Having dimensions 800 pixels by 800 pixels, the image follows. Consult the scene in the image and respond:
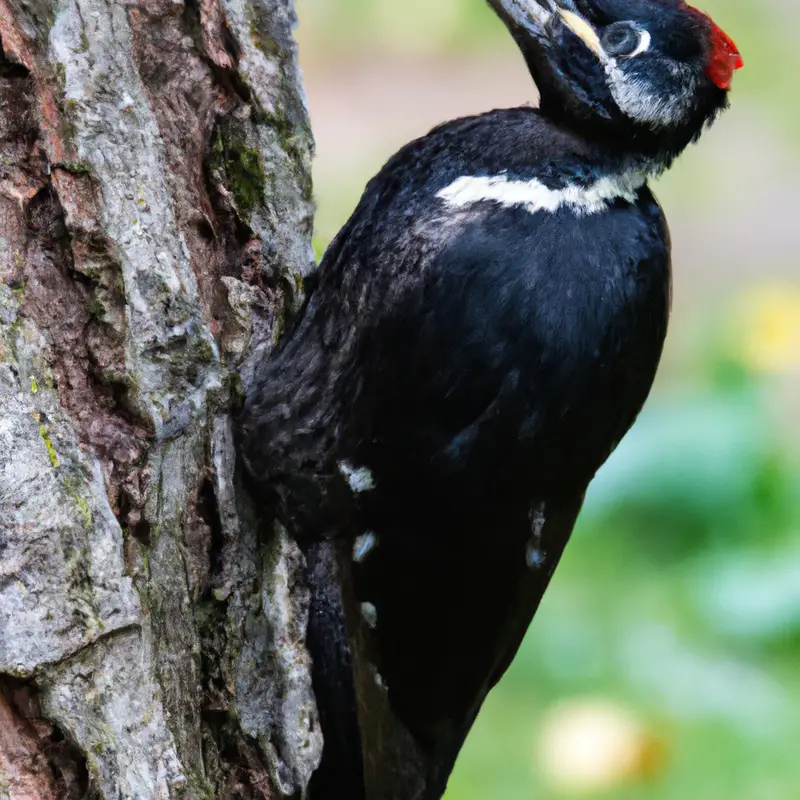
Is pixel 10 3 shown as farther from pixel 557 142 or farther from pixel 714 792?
pixel 714 792

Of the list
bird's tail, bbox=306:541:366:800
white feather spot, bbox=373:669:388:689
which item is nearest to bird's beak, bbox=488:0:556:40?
bird's tail, bbox=306:541:366:800

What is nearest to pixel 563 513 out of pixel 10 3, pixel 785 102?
pixel 10 3

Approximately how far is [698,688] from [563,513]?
173 cm

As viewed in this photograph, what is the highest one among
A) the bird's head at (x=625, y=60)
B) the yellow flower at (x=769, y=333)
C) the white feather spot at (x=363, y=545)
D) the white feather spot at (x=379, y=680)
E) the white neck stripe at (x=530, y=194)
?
the yellow flower at (x=769, y=333)

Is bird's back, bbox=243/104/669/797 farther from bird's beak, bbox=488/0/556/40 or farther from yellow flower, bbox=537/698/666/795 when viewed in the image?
yellow flower, bbox=537/698/666/795

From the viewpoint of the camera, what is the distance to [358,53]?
632cm

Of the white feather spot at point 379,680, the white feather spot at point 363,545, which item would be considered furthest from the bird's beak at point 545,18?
the white feather spot at point 379,680

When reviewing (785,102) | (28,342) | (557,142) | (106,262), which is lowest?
(28,342)

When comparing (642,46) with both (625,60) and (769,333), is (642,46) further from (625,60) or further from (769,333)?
(769,333)

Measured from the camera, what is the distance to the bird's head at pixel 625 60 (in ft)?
6.19

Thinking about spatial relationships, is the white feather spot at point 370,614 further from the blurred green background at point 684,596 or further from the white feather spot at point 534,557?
the blurred green background at point 684,596

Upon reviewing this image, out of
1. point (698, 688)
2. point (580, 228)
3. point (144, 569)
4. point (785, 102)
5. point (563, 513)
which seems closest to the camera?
point (144, 569)

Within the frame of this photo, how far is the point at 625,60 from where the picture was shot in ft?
6.19

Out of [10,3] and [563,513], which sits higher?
[10,3]
